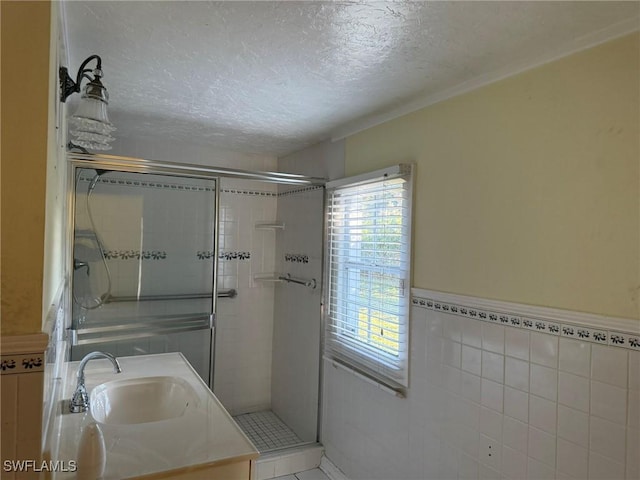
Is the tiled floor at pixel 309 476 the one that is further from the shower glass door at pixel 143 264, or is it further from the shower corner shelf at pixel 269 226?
the shower corner shelf at pixel 269 226

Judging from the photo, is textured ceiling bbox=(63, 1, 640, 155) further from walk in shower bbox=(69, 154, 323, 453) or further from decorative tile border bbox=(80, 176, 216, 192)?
walk in shower bbox=(69, 154, 323, 453)

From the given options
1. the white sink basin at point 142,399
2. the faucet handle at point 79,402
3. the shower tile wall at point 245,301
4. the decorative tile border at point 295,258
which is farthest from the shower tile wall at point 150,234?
the faucet handle at point 79,402

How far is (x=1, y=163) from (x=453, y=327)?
5.59 feet

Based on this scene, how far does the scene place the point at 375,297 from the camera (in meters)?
2.39

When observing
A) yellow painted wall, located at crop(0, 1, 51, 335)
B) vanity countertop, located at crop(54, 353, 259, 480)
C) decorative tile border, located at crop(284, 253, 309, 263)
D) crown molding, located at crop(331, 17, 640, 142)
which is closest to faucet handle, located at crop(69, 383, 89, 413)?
vanity countertop, located at crop(54, 353, 259, 480)

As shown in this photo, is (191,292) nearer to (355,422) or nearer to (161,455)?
(355,422)

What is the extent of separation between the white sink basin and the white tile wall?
42.1 inches

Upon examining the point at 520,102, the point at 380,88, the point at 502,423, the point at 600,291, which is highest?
the point at 380,88

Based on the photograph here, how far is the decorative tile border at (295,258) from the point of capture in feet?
10.6

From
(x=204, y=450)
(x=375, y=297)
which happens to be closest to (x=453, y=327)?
(x=375, y=297)

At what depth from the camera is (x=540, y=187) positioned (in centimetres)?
157

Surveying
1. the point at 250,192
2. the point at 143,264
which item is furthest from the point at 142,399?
the point at 250,192

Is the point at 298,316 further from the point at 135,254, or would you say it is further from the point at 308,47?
the point at 308,47

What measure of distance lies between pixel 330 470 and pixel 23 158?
2547 millimetres
